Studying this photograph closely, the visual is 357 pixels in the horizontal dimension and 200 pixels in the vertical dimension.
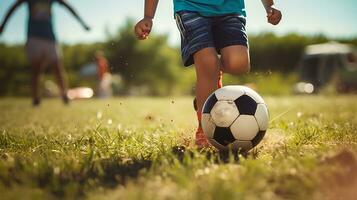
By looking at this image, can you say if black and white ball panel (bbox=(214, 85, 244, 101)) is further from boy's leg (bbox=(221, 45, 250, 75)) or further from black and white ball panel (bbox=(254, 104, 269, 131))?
boy's leg (bbox=(221, 45, 250, 75))

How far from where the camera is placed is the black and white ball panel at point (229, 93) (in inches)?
116

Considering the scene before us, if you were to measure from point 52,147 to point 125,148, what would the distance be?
56 cm

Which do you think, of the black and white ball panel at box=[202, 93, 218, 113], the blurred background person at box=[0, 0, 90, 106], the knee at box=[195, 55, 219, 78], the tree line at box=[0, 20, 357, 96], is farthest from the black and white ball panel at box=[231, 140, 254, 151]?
the tree line at box=[0, 20, 357, 96]

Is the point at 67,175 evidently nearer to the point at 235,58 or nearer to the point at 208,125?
the point at 208,125

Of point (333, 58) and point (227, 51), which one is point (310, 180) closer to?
point (227, 51)

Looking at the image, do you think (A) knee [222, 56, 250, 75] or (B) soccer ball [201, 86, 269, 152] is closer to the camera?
(B) soccer ball [201, 86, 269, 152]

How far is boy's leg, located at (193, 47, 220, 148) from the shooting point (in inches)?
128

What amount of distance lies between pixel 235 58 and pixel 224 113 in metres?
0.68

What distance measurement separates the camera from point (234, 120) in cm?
286

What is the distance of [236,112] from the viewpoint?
113 inches

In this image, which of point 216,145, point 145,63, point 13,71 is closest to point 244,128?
point 216,145

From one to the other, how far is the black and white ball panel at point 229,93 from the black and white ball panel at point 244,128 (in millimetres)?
162

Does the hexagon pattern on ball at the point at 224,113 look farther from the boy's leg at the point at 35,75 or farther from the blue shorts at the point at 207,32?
the boy's leg at the point at 35,75

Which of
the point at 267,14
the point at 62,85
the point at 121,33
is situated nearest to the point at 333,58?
the point at 121,33
